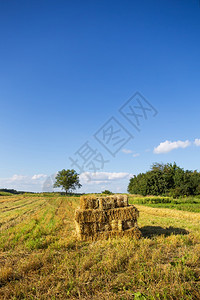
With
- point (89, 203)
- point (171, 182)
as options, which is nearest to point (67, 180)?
point (171, 182)

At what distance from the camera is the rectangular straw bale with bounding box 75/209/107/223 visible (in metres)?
8.09

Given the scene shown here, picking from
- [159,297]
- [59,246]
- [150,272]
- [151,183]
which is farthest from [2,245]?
[151,183]

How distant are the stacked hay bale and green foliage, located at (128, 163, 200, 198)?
2012 inches

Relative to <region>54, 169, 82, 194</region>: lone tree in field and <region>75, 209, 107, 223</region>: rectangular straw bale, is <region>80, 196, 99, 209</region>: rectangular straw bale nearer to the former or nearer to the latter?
<region>75, 209, 107, 223</region>: rectangular straw bale

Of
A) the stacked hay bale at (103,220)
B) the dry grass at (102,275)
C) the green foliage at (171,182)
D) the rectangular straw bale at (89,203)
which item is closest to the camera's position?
the dry grass at (102,275)

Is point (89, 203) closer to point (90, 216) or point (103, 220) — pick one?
point (90, 216)

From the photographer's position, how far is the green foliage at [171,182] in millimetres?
55716

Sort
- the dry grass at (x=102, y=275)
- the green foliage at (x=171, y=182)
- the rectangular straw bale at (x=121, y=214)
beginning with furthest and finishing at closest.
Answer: the green foliage at (x=171, y=182), the rectangular straw bale at (x=121, y=214), the dry grass at (x=102, y=275)

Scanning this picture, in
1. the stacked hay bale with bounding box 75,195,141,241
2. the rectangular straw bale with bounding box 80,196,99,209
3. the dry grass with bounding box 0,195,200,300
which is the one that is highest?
the rectangular straw bale with bounding box 80,196,99,209

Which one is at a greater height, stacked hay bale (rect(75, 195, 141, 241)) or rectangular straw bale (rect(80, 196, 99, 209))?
rectangular straw bale (rect(80, 196, 99, 209))

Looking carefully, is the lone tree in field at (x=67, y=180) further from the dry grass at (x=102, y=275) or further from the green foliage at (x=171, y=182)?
the dry grass at (x=102, y=275)

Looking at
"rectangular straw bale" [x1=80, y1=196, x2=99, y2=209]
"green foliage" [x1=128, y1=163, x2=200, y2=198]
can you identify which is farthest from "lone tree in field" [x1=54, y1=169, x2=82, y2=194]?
"rectangular straw bale" [x1=80, y1=196, x2=99, y2=209]

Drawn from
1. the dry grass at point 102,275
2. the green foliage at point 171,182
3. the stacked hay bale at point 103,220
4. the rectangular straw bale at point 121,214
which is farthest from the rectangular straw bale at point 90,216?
the green foliage at point 171,182

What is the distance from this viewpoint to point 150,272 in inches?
176
